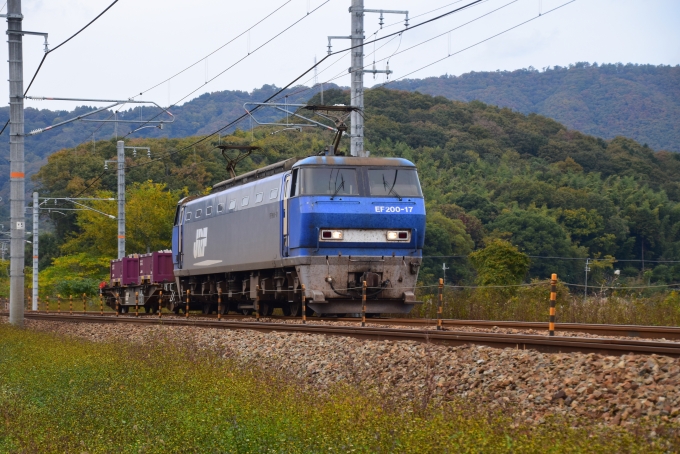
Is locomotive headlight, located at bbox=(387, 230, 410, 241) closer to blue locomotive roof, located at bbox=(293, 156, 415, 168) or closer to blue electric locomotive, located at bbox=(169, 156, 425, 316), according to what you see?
blue electric locomotive, located at bbox=(169, 156, 425, 316)

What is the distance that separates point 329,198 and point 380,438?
1322 centimetres

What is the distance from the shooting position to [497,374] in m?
10.3

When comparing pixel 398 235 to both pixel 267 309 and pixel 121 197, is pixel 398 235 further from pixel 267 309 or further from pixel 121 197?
pixel 121 197

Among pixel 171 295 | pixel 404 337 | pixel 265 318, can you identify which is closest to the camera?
pixel 404 337

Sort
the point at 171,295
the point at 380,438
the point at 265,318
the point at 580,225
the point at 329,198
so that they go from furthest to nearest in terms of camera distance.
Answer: the point at 580,225, the point at 171,295, the point at 265,318, the point at 329,198, the point at 380,438

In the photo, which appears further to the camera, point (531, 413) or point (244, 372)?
point (244, 372)

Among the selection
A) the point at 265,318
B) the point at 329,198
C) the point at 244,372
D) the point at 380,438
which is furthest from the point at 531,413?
the point at 265,318

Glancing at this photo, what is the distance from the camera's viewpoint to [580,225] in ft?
260

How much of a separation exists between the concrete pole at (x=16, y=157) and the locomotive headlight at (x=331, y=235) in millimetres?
8827

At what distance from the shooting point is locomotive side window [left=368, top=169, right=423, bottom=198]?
21078mm

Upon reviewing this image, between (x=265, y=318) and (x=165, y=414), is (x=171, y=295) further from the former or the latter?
(x=165, y=414)

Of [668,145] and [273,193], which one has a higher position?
[668,145]

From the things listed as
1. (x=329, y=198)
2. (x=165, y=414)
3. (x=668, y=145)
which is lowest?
(x=165, y=414)

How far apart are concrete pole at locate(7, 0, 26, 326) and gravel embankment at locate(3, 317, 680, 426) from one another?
1104 centimetres
